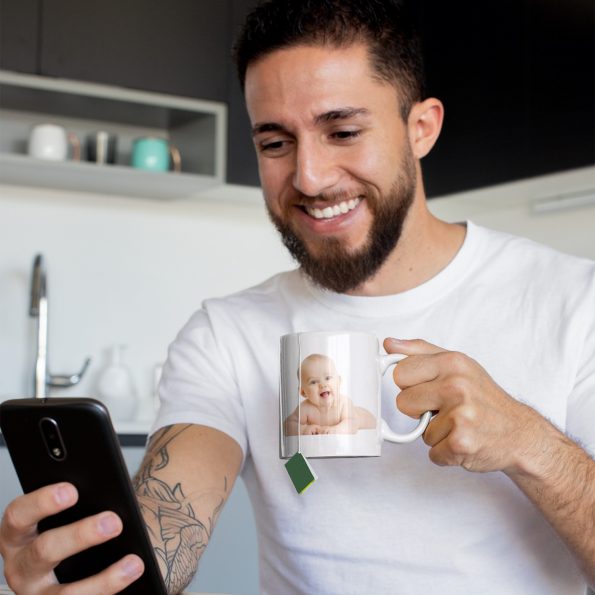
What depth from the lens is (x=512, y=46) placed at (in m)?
3.13

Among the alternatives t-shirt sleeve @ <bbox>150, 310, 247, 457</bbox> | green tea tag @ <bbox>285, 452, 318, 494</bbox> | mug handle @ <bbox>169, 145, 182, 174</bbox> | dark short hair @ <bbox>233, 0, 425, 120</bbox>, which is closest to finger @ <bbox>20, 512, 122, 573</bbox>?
green tea tag @ <bbox>285, 452, 318, 494</bbox>

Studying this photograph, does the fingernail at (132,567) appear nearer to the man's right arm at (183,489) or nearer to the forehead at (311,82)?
the man's right arm at (183,489)

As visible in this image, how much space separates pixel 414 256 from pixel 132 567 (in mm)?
680

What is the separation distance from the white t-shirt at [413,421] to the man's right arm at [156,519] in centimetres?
5

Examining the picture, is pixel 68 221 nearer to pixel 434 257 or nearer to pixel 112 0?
pixel 112 0

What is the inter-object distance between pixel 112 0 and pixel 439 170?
47.2 inches

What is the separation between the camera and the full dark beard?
1.36m

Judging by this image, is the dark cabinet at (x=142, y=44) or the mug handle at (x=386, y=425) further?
the dark cabinet at (x=142, y=44)

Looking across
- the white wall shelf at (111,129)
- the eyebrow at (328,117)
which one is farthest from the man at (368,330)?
the white wall shelf at (111,129)

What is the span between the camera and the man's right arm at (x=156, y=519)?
90cm

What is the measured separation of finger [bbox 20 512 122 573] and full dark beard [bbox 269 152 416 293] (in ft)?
1.85

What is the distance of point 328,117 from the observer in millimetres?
1314

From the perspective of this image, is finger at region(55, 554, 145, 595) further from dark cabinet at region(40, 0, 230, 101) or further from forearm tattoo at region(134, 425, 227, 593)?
dark cabinet at region(40, 0, 230, 101)

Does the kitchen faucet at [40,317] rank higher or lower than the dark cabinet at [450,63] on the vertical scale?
lower
